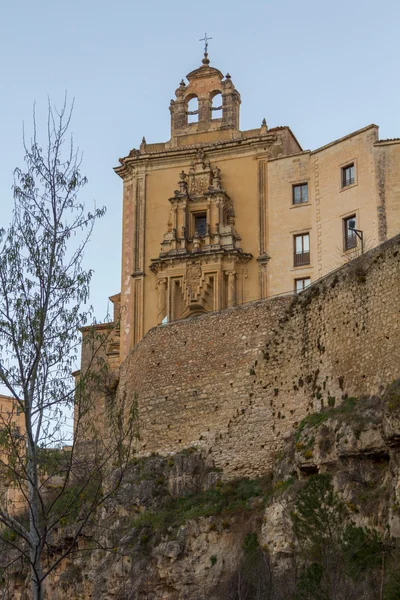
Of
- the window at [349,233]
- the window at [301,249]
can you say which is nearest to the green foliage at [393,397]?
the window at [349,233]

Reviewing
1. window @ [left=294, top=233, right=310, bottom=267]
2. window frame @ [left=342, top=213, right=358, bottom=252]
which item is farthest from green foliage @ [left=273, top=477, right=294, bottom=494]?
window @ [left=294, top=233, right=310, bottom=267]

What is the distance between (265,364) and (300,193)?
12816 mm

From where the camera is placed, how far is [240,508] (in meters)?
31.2

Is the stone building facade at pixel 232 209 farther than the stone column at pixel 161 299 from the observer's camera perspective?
No

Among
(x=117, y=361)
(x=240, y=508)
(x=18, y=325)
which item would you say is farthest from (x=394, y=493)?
(x=117, y=361)

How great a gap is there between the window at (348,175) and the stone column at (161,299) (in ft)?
26.9

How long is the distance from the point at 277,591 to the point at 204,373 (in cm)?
1050

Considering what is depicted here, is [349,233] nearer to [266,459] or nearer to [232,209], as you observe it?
[232,209]

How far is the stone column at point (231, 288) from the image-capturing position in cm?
4512

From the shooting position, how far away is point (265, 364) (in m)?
33.8

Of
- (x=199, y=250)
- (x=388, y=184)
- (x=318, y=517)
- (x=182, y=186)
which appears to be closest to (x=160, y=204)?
(x=182, y=186)

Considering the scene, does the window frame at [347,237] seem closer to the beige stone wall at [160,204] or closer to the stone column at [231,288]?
the beige stone wall at [160,204]

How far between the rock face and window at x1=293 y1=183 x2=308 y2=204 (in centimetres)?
1408

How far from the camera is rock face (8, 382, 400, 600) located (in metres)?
26.7
